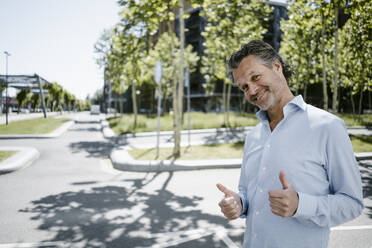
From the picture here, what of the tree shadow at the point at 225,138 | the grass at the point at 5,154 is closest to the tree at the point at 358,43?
the tree shadow at the point at 225,138

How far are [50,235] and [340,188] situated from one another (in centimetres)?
368

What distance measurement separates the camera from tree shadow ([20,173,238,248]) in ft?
11.5

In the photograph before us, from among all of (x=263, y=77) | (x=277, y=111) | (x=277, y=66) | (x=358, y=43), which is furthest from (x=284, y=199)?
(x=358, y=43)

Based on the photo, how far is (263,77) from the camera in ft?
5.57

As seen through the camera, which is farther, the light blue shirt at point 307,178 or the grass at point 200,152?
the grass at point 200,152

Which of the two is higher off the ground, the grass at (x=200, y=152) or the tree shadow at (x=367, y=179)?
the grass at (x=200, y=152)

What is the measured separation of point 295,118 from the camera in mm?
1578

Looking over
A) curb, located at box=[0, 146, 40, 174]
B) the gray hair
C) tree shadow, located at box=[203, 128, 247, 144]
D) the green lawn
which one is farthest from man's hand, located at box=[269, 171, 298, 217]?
the green lawn

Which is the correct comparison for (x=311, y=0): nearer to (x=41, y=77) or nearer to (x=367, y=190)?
(x=367, y=190)

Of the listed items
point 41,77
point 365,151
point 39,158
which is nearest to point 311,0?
point 365,151

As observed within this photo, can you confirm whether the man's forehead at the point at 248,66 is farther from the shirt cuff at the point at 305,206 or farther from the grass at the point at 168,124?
the grass at the point at 168,124

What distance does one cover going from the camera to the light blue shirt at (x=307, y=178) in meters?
1.36

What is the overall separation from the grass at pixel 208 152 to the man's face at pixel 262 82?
7228mm

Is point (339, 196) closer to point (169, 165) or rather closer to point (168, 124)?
point (169, 165)
